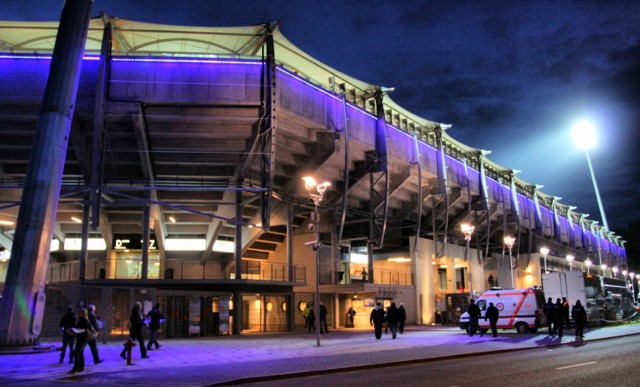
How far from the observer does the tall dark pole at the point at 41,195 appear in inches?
704

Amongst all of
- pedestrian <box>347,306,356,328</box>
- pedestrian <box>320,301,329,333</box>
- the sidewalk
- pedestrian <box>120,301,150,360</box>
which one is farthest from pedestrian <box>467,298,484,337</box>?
pedestrian <box>120,301,150,360</box>

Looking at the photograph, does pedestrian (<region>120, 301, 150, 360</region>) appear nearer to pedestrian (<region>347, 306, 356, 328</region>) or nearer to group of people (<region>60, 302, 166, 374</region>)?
group of people (<region>60, 302, 166, 374</region>)

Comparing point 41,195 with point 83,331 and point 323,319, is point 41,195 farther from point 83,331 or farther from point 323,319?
point 323,319

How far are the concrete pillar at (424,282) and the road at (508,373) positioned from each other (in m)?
29.5

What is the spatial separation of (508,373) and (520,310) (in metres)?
17.2

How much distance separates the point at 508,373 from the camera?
11.5 meters

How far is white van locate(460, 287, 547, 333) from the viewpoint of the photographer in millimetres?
27062

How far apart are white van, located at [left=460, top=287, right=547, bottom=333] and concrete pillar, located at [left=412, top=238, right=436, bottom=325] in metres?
16.4

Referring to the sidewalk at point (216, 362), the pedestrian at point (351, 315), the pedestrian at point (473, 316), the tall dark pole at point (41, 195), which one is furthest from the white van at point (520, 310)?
the tall dark pole at point (41, 195)

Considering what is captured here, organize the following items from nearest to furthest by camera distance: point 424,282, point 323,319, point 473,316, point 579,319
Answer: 1. point 579,319
2. point 473,316
3. point 323,319
4. point 424,282

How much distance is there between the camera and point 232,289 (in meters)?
32.1

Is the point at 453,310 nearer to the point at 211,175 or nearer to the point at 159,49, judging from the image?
the point at 211,175

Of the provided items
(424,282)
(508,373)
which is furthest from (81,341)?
(424,282)

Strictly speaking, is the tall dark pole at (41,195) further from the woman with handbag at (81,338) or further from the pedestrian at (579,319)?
the pedestrian at (579,319)
